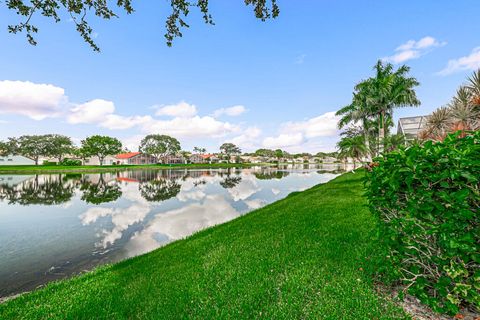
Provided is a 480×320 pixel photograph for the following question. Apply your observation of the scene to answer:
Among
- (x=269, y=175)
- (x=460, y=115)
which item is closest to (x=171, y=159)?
(x=269, y=175)

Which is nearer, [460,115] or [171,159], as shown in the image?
[460,115]

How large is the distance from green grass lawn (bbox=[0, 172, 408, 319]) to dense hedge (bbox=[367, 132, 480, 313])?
69cm

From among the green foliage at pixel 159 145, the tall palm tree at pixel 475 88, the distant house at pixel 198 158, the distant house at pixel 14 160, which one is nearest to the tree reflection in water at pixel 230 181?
the tall palm tree at pixel 475 88

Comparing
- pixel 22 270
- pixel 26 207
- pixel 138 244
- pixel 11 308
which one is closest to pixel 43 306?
pixel 11 308

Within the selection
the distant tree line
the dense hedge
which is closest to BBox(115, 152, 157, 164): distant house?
the distant tree line

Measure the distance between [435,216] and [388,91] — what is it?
28941 millimetres

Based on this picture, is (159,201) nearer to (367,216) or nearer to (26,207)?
(26,207)

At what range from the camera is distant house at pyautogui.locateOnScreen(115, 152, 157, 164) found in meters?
99.0

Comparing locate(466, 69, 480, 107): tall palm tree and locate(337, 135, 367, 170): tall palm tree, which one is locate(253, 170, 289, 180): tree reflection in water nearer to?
locate(337, 135, 367, 170): tall palm tree

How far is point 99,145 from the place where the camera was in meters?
75.0

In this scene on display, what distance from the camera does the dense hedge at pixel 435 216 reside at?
2.27 m

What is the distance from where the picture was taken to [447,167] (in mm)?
2367

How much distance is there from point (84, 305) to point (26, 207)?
17.3 m

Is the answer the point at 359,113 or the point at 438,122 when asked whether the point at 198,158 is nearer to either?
the point at 359,113
